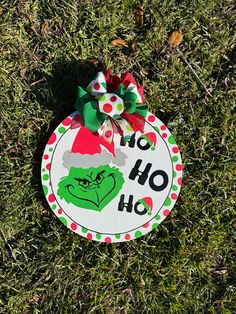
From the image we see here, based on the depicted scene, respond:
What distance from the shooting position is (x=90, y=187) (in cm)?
256

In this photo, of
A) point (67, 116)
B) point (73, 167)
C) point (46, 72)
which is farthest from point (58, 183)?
point (46, 72)

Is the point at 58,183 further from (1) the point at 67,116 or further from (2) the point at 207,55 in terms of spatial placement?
(2) the point at 207,55

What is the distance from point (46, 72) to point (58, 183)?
0.54 metres

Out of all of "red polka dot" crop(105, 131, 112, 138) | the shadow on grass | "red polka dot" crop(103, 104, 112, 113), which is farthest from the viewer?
the shadow on grass

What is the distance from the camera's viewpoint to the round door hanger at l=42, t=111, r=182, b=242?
256cm

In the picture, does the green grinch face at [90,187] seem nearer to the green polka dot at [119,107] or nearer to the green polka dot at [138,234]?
the green polka dot at [138,234]

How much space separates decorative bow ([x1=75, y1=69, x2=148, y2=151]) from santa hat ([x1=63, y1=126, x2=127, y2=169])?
1.9 inches

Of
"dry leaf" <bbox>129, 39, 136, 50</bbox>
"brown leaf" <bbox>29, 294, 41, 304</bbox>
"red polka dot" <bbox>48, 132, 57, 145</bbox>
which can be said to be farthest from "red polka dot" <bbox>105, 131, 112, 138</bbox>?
"brown leaf" <bbox>29, 294, 41, 304</bbox>

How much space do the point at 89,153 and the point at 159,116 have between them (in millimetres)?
389

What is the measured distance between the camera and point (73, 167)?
257cm

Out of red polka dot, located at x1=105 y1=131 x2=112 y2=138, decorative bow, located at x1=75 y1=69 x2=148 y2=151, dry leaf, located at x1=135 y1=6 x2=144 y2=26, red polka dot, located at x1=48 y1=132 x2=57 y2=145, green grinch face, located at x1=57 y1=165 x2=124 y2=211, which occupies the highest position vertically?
dry leaf, located at x1=135 y1=6 x2=144 y2=26

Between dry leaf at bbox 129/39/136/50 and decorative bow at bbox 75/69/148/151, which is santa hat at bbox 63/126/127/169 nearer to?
decorative bow at bbox 75/69/148/151

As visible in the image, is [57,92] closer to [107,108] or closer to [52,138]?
[52,138]

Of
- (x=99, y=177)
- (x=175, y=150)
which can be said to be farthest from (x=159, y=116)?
(x=99, y=177)
